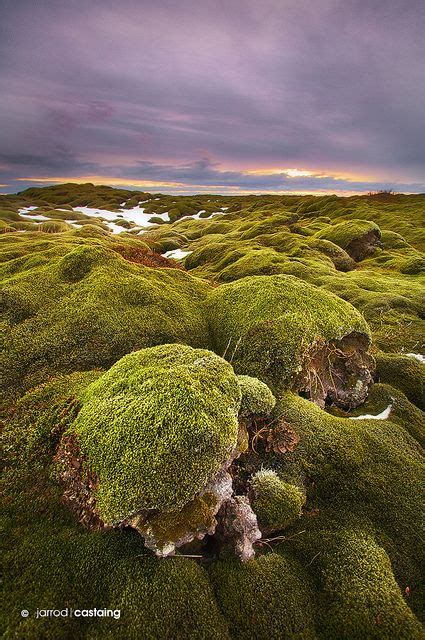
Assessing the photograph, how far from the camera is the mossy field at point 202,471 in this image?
3635 millimetres

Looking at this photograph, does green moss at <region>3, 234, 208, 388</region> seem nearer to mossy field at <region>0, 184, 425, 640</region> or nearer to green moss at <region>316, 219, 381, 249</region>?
mossy field at <region>0, 184, 425, 640</region>

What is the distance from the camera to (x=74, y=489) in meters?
4.23

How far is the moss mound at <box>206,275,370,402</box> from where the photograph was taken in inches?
282

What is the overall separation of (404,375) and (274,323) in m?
4.83

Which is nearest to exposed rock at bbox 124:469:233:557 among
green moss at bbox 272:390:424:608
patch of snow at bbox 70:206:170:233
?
green moss at bbox 272:390:424:608

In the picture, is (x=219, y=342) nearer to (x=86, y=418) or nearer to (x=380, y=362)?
(x=86, y=418)

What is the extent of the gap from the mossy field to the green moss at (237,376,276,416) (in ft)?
0.11

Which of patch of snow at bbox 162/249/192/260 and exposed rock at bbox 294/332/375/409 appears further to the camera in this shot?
patch of snow at bbox 162/249/192/260

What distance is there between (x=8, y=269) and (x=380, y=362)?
40.3ft

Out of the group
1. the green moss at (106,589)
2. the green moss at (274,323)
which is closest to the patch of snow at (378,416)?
the green moss at (274,323)

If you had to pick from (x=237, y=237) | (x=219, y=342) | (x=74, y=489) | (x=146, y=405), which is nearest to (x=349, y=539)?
(x=146, y=405)

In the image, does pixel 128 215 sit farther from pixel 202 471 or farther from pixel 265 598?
pixel 265 598

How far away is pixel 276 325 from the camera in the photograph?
777cm

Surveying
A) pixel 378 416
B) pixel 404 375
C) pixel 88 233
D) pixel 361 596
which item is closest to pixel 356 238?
pixel 88 233
